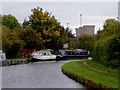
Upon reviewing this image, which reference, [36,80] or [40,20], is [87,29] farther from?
[36,80]

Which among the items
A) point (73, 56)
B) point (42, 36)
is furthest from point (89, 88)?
point (42, 36)

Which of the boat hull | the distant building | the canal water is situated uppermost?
the distant building

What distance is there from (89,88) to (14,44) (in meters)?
31.2

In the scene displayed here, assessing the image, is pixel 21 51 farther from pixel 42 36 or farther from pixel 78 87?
pixel 78 87

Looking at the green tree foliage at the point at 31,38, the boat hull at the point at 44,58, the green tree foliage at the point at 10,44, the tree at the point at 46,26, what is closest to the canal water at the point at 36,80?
the boat hull at the point at 44,58

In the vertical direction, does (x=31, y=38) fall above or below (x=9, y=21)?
below

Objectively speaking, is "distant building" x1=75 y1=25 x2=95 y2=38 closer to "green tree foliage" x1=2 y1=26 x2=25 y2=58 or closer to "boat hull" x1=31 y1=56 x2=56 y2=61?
"green tree foliage" x1=2 y1=26 x2=25 y2=58

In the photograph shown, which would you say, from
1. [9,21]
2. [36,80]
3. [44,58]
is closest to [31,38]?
[44,58]

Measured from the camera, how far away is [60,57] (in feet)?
127

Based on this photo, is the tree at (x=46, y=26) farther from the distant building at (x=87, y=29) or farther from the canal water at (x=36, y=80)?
the canal water at (x=36, y=80)

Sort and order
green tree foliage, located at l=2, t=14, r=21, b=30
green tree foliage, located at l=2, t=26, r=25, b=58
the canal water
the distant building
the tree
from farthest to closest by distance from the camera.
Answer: the distant building, green tree foliage, located at l=2, t=14, r=21, b=30, the tree, green tree foliage, located at l=2, t=26, r=25, b=58, the canal water

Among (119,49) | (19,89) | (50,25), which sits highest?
(50,25)

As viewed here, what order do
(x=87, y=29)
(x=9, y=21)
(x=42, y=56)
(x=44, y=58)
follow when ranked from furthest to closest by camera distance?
(x=87, y=29), (x=9, y=21), (x=44, y=58), (x=42, y=56)

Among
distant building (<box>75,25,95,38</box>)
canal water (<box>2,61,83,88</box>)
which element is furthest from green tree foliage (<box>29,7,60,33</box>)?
canal water (<box>2,61,83,88</box>)
